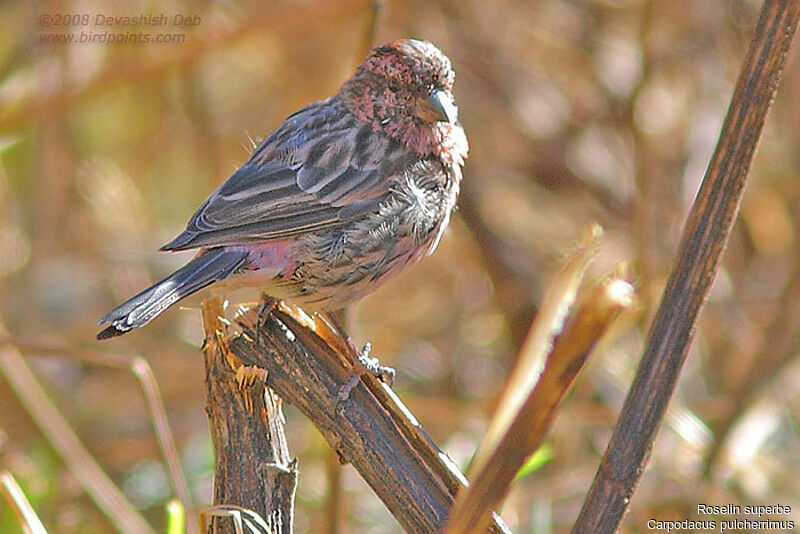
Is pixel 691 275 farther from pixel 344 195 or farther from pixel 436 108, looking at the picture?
pixel 436 108

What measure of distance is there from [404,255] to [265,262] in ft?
1.43

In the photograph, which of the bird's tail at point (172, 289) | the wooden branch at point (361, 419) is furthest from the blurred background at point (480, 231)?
the wooden branch at point (361, 419)

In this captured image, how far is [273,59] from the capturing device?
6215mm

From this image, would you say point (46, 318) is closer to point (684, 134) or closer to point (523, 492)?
point (523, 492)

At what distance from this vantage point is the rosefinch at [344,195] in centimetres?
301

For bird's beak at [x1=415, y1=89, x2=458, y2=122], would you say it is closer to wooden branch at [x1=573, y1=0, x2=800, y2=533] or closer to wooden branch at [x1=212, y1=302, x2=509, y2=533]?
wooden branch at [x1=212, y1=302, x2=509, y2=533]

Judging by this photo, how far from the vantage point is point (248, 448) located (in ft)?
7.33

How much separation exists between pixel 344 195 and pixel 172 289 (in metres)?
0.71

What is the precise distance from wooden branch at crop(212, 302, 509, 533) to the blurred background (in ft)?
6.58

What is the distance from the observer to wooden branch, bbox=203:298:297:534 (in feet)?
7.16

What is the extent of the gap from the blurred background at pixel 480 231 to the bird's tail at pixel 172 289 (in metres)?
1.70

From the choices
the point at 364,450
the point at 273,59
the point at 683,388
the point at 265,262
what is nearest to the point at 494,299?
the point at 683,388

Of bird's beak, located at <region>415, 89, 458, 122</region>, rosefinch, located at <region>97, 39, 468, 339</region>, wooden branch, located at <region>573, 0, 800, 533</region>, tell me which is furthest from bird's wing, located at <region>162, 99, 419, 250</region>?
wooden branch, located at <region>573, 0, 800, 533</region>

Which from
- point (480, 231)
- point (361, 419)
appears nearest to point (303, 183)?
point (361, 419)
